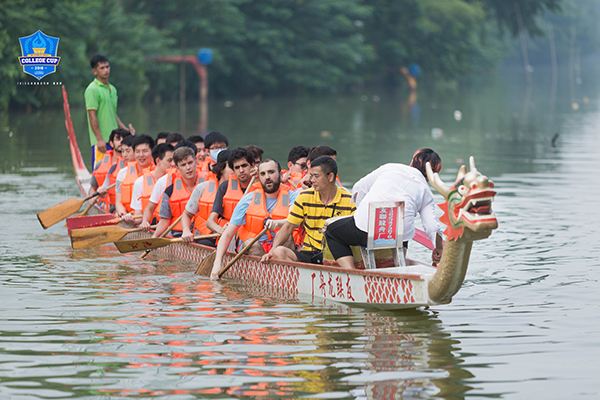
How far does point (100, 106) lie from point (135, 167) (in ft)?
7.79

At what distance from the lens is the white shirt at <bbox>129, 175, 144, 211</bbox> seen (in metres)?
15.9

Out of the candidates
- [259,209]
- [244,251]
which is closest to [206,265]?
[244,251]

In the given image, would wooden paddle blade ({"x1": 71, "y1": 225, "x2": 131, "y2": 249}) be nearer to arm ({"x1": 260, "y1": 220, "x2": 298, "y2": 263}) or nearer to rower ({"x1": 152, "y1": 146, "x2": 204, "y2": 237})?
rower ({"x1": 152, "y1": 146, "x2": 204, "y2": 237})

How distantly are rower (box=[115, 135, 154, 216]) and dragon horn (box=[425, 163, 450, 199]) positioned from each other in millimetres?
6040

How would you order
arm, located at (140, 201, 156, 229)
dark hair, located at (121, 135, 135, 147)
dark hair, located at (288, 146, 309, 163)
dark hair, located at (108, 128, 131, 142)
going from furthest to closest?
dark hair, located at (108, 128, 131, 142) < dark hair, located at (121, 135, 135, 147) < arm, located at (140, 201, 156, 229) < dark hair, located at (288, 146, 309, 163)

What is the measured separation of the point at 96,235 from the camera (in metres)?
15.1

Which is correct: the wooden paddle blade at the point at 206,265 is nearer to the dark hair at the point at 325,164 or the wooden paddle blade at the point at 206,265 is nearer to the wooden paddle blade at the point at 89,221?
the dark hair at the point at 325,164

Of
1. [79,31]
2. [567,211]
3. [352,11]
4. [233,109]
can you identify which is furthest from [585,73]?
[567,211]

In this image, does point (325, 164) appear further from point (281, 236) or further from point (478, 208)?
point (478, 208)

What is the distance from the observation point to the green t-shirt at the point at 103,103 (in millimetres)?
18172

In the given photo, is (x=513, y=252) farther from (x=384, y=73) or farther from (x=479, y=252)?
(x=384, y=73)

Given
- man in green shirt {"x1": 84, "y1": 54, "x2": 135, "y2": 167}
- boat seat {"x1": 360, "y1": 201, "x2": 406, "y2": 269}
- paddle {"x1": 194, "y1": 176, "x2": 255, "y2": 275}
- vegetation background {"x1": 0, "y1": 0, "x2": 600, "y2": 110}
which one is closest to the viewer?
boat seat {"x1": 360, "y1": 201, "x2": 406, "y2": 269}

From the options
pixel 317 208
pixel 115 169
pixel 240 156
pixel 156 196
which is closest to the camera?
pixel 317 208

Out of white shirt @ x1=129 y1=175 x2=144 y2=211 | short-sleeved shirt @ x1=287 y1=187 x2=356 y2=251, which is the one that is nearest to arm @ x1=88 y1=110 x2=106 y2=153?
white shirt @ x1=129 y1=175 x2=144 y2=211
